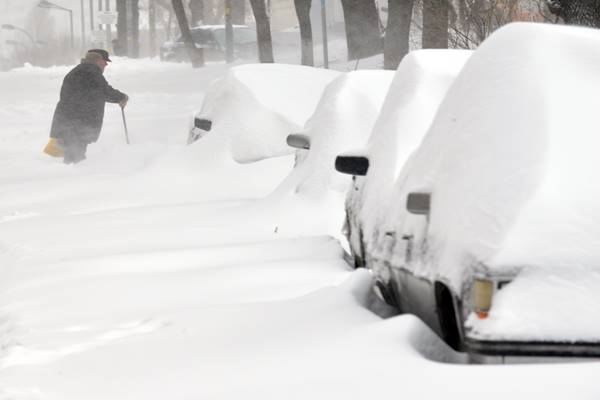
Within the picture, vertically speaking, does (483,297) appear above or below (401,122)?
below

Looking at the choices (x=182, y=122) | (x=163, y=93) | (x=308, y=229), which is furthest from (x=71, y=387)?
(x=163, y=93)

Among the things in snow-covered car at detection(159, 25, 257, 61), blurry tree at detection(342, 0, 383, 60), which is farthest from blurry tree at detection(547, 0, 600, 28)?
snow-covered car at detection(159, 25, 257, 61)

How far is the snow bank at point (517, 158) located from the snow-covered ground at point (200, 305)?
1.37ft

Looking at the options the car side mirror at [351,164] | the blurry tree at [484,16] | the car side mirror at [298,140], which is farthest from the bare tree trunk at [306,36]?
the car side mirror at [351,164]

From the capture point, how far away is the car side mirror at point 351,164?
690 centimetres

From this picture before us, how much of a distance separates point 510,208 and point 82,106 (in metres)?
14.3

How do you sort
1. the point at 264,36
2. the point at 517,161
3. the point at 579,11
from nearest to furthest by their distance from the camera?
the point at 517,161 → the point at 579,11 → the point at 264,36

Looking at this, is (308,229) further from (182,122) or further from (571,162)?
(182,122)

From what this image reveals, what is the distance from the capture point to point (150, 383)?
4969 mm

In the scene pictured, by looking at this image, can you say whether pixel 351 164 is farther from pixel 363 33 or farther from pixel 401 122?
pixel 363 33

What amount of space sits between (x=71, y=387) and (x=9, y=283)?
10.00 ft

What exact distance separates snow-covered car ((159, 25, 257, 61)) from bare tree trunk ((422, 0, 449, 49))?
90.7 ft

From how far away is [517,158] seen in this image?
4852 millimetres

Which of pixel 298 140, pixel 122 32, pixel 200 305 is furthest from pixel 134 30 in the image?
pixel 200 305
